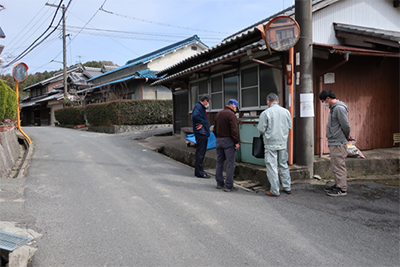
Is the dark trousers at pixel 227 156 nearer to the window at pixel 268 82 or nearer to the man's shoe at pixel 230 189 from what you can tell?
the man's shoe at pixel 230 189

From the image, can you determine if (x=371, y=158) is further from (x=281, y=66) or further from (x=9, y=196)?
(x=9, y=196)

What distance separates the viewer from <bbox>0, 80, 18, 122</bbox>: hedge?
966 cm

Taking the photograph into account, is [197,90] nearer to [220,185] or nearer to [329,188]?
[220,185]

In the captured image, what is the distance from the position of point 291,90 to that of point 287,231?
Answer: 3512mm

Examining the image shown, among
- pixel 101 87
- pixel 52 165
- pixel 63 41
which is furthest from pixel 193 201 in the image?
pixel 63 41

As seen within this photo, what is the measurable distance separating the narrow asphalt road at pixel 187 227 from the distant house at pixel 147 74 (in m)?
16.1

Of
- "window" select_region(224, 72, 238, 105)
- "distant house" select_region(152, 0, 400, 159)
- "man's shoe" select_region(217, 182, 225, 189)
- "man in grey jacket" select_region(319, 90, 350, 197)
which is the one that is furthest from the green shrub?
"man in grey jacket" select_region(319, 90, 350, 197)

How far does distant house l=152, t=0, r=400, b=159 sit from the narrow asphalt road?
10.1ft

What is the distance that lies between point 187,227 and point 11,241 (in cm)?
215

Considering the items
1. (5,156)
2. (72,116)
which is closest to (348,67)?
(5,156)

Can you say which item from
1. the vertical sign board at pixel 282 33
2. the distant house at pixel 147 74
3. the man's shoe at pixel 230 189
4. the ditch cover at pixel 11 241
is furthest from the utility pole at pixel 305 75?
the distant house at pixel 147 74

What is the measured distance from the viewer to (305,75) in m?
6.68

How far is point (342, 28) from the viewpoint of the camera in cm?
786

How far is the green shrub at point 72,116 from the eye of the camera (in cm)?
2438
